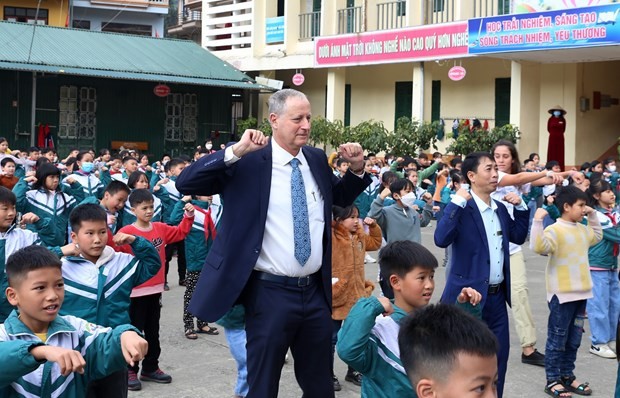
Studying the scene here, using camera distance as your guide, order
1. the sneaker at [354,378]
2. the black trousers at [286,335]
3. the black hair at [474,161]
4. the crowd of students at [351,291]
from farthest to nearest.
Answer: the sneaker at [354,378] < the black hair at [474,161] < the black trousers at [286,335] < the crowd of students at [351,291]

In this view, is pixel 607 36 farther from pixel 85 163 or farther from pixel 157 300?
pixel 157 300

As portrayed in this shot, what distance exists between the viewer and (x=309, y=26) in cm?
2753

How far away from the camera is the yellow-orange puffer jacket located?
21.3ft

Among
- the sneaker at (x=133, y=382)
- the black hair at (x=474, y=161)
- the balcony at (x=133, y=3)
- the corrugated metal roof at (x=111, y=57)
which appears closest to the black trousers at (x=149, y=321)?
the sneaker at (x=133, y=382)

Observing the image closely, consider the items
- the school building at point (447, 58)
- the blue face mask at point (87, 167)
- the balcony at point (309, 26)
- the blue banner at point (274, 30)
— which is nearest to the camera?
the blue face mask at point (87, 167)

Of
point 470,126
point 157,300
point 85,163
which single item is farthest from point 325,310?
point 470,126

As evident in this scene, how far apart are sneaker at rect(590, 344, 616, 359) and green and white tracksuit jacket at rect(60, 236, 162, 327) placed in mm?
4339

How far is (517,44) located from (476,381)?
17.6m

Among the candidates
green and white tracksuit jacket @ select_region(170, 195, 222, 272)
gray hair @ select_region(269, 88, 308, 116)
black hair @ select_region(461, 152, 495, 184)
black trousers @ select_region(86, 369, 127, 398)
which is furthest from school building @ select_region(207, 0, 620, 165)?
black trousers @ select_region(86, 369, 127, 398)

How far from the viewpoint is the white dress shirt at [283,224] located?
4.27 m

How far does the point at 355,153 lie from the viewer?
4523 mm

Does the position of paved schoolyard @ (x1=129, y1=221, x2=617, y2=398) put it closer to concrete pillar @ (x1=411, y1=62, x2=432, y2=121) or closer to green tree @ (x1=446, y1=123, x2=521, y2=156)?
green tree @ (x1=446, y1=123, x2=521, y2=156)

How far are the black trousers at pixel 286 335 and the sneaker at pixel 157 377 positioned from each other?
236 centimetres

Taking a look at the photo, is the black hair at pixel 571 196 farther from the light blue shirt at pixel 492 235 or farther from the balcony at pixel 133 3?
the balcony at pixel 133 3
